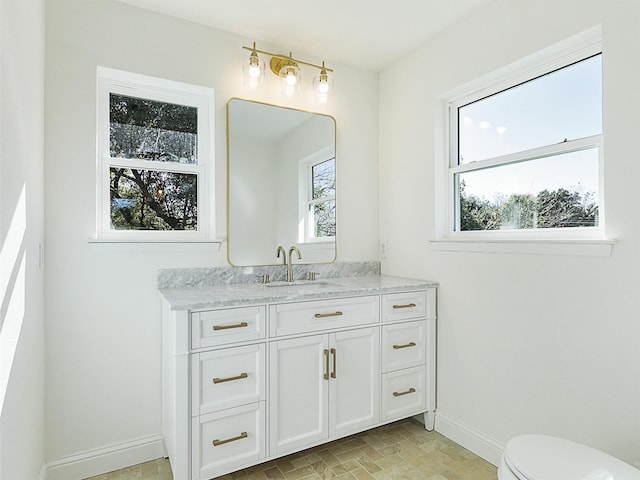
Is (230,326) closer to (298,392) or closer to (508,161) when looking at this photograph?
(298,392)

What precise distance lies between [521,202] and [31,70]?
229 centimetres

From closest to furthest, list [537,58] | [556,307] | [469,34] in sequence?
[556,307]
[537,58]
[469,34]

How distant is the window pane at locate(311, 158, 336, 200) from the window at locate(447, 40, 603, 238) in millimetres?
777

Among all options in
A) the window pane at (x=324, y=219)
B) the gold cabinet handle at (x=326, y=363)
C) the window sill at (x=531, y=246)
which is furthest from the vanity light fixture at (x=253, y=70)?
the gold cabinet handle at (x=326, y=363)

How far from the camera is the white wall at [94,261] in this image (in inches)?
74.4

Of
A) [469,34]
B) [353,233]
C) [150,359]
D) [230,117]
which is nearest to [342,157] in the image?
[353,233]

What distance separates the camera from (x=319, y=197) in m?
2.64

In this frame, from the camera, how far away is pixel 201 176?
2.35m

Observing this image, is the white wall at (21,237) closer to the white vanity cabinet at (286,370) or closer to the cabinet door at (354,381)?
Result: the white vanity cabinet at (286,370)

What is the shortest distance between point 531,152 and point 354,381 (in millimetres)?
1521

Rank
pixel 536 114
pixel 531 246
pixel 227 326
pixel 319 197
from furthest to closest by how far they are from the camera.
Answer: pixel 319 197 → pixel 536 114 → pixel 531 246 → pixel 227 326

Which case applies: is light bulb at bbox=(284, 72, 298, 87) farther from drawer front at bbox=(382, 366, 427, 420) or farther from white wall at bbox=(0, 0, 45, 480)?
drawer front at bbox=(382, 366, 427, 420)

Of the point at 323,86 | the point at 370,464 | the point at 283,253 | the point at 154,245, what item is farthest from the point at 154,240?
the point at 370,464

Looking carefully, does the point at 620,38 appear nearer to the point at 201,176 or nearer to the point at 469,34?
the point at 469,34
